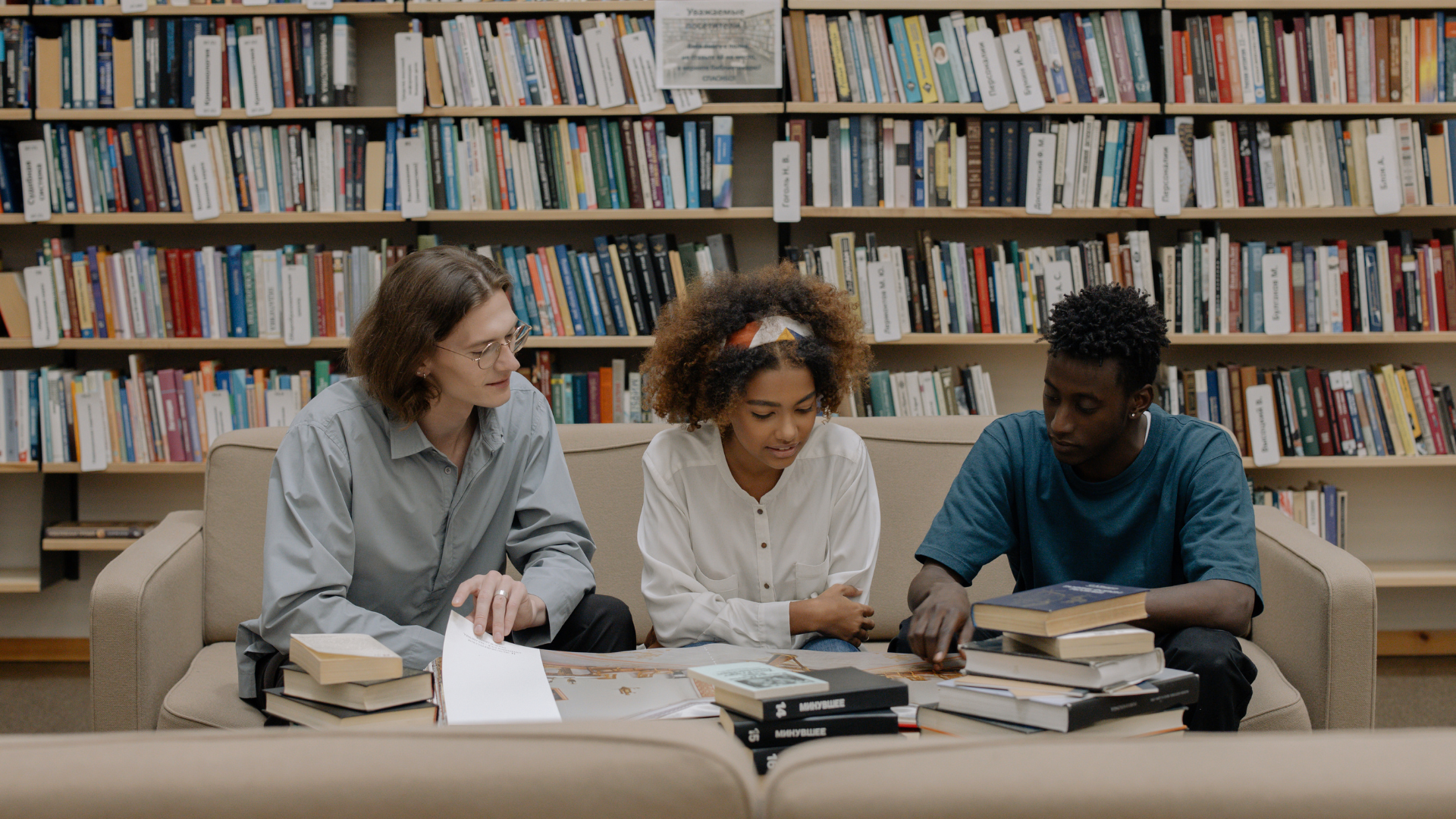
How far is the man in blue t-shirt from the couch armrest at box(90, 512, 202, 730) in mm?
1218

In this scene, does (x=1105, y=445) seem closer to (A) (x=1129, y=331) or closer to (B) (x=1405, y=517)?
(A) (x=1129, y=331)

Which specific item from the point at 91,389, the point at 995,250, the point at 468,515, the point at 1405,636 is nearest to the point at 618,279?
the point at 995,250

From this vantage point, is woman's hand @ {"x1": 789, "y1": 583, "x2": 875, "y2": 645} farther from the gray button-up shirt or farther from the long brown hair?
the long brown hair

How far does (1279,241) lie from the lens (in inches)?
118

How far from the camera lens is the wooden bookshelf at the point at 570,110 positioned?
276 centimetres

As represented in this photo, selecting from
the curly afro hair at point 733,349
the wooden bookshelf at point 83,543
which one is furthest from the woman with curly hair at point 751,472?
the wooden bookshelf at point 83,543

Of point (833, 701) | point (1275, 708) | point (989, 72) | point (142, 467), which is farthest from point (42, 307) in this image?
point (1275, 708)

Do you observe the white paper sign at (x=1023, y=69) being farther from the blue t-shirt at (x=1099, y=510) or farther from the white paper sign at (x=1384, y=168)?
the blue t-shirt at (x=1099, y=510)

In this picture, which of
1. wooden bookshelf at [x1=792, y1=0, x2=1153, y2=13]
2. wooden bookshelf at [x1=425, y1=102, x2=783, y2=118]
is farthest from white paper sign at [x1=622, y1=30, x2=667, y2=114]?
wooden bookshelf at [x1=792, y1=0, x2=1153, y2=13]

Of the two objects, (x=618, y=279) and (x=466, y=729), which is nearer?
(x=466, y=729)

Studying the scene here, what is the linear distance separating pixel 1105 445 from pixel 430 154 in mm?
2061

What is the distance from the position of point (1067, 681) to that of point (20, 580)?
3.10 m

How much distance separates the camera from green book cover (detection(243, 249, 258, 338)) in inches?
111

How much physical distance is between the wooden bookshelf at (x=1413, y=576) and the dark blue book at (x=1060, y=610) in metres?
2.23
